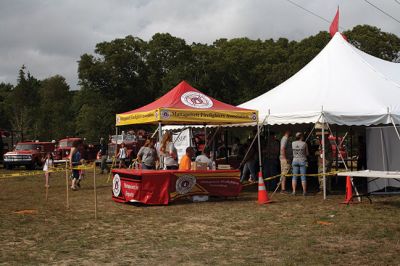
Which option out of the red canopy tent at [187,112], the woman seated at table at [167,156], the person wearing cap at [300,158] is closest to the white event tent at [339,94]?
the person wearing cap at [300,158]

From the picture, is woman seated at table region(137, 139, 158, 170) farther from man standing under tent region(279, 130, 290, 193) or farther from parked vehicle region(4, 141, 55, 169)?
parked vehicle region(4, 141, 55, 169)

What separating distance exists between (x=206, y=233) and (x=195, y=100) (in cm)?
595

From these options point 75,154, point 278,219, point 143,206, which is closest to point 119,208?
point 143,206

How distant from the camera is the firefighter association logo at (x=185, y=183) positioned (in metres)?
12.2

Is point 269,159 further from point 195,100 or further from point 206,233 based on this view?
point 206,233

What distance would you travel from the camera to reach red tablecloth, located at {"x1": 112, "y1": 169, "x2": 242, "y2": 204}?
11820 millimetres

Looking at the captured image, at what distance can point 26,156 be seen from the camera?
2808 centimetres

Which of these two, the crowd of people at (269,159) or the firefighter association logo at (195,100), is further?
the firefighter association logo at (195,100)

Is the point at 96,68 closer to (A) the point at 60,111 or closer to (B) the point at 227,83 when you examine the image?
(B) the point at 227,83

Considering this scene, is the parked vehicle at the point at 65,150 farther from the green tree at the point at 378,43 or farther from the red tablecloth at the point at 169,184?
the green tree at the point at 378,43

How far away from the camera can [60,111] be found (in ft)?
256

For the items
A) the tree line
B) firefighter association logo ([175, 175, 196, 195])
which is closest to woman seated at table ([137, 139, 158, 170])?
firefighter association logo ([175, 175, 196, 195])

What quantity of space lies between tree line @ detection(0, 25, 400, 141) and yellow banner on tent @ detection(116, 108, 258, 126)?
127 feet

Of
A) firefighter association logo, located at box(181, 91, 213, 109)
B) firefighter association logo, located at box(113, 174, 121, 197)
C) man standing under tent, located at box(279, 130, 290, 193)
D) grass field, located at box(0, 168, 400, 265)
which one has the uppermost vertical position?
firefighter association logo, located at box(181, 91, 213, 109)
